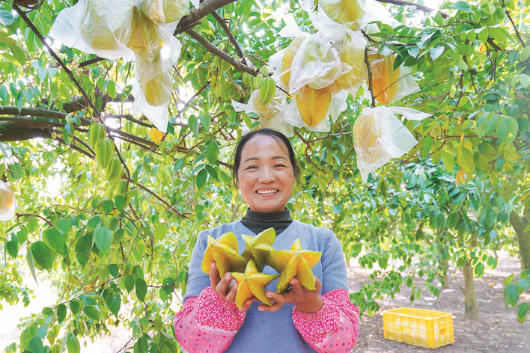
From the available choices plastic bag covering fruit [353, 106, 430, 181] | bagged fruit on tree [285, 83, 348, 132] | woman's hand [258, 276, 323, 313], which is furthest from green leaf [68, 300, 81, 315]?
plastic bag covering fruit [353, 106, 430, 181]

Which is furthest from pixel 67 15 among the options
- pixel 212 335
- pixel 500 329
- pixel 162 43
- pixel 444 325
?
pixel 500 329

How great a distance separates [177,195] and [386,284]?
8.39ft

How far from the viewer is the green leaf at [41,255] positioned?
3.53 feet

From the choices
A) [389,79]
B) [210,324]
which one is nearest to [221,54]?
[389,79]

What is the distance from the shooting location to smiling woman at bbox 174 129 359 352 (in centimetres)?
99

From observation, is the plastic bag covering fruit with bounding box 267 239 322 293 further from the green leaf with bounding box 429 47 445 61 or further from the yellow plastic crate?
the yellow plastic crate

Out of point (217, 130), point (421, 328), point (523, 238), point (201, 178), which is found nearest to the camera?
point (201, 178)

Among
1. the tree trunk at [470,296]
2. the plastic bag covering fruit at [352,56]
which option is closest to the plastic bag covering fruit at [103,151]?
the plastic bag covering fruit at [352,56]

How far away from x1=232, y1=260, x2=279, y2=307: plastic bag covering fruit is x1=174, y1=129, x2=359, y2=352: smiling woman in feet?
0.08

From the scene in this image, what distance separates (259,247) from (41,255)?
0.67m

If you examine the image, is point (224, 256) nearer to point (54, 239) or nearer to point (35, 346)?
point (54, 239)

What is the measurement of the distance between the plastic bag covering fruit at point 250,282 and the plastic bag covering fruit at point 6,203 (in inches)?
36.6

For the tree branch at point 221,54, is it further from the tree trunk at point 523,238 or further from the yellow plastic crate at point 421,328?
the yellow plastic crate at point 421,328

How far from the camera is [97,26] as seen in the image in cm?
78
